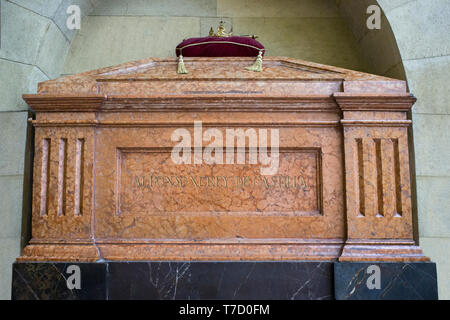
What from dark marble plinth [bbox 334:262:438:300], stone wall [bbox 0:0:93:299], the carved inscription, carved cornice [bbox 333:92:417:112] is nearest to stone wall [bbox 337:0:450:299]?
carved cornice [bbox 333:92:417:112]

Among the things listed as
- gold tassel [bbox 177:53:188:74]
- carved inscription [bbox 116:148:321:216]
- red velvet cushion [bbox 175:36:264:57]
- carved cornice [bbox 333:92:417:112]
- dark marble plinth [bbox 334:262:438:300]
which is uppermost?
red velvet cushion [bbox 175:36:264:57]

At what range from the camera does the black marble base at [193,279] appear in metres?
2.95

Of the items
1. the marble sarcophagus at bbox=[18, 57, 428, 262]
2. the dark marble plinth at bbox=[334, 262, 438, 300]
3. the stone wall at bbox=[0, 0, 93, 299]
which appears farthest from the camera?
the stone wall at bbox=[0, 0, 93, 299]

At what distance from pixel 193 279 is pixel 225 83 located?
1415mm

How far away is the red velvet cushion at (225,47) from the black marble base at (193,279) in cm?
161

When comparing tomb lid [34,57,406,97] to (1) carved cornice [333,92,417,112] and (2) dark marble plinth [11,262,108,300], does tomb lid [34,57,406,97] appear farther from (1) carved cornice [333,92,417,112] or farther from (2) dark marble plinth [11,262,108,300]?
(2) dark marble plinth [11,262,108,300]

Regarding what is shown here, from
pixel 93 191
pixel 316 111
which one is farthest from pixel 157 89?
pixel 316 111

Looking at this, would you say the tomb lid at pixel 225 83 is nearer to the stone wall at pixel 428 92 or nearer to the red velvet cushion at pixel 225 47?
the red velvet cushion at pixel 225 47

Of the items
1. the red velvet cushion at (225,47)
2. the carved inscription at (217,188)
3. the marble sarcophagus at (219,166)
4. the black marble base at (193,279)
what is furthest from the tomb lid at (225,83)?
the black marble base at (193,279)

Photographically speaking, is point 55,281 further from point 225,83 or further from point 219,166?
point 225,83

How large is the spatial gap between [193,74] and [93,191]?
112cm

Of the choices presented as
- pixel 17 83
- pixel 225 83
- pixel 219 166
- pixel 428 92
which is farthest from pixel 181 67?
pixel 428 92

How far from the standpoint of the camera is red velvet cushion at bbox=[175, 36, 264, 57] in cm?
344

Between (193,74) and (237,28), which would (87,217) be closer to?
(193,74)
